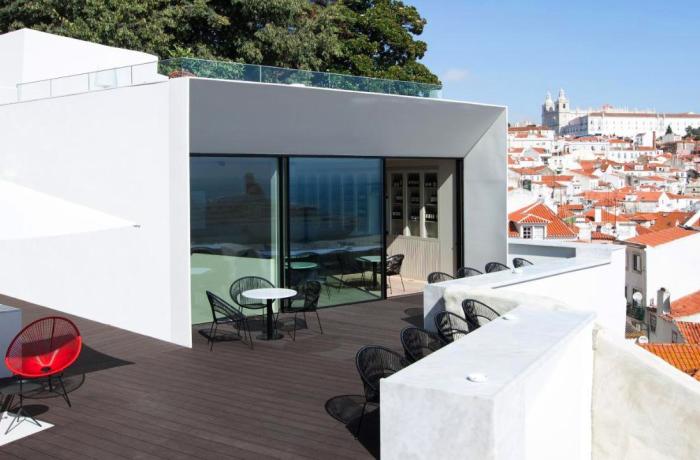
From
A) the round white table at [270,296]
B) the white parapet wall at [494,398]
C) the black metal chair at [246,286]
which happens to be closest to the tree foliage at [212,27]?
the black metal chair at [246,286]

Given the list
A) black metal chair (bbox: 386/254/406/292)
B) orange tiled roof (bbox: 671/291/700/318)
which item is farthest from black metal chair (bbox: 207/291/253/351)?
orange tiled roof (bbox: 671/291/700/318)

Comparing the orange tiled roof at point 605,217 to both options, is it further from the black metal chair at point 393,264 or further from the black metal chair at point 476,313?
the black metal chair at point 476,313

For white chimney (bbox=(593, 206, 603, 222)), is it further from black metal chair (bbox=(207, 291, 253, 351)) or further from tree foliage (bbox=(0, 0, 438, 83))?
black metal chair (bbox=(207, 291, 253, 351))

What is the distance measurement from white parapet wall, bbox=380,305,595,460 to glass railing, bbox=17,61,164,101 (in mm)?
6279

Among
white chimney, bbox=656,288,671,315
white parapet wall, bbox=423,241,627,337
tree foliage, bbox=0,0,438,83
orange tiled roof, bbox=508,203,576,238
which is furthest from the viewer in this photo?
orange tiled roof, bbox=508,203,576,238

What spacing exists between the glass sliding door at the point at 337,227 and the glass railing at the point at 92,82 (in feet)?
9.27

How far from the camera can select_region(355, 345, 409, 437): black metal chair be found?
6.03 m

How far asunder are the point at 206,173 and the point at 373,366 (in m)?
5.39

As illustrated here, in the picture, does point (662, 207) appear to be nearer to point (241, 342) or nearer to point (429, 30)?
point (429, 30)

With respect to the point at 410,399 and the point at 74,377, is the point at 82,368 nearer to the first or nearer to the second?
the point at 74,377

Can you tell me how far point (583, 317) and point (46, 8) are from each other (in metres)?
22.6

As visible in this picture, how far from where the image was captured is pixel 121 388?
7605 millimetres

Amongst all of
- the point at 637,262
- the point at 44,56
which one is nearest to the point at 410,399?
the point at 44,56

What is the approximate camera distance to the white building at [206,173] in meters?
9.77
